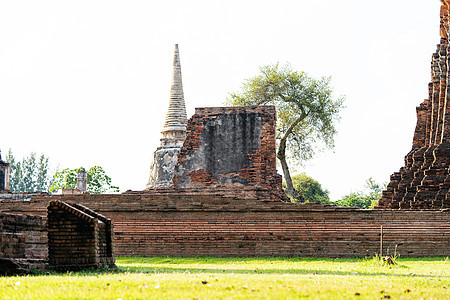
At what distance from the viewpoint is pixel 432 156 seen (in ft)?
74.6

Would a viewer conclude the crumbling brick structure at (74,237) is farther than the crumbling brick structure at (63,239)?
Yes

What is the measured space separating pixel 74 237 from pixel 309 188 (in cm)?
4624

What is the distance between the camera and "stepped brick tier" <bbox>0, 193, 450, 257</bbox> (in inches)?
667

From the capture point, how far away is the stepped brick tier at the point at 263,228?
16.9 meters

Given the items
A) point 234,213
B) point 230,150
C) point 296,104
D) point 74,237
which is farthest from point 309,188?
point 74,237

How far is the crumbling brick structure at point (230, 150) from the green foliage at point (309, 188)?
34.1 metres

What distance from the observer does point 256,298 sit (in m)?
7.18

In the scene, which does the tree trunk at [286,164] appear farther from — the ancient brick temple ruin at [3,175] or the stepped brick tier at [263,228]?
the stepped brick tier at [263,228]

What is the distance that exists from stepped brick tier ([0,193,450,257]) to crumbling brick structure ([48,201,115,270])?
5.55 metres

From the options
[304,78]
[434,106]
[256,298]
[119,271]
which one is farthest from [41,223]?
[304,78]

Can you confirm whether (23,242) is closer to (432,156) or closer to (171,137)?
(432,156)

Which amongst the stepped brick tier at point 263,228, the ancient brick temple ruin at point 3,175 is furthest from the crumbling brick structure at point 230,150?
the ancient brick temple ruin at point 3,175

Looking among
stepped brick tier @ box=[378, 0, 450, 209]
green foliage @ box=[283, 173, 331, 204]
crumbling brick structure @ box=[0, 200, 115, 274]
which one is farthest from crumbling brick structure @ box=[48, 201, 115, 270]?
green foliage @ box=[283, 173, 331, 204]

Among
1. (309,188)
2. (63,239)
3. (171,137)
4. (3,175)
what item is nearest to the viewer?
(63,239)
